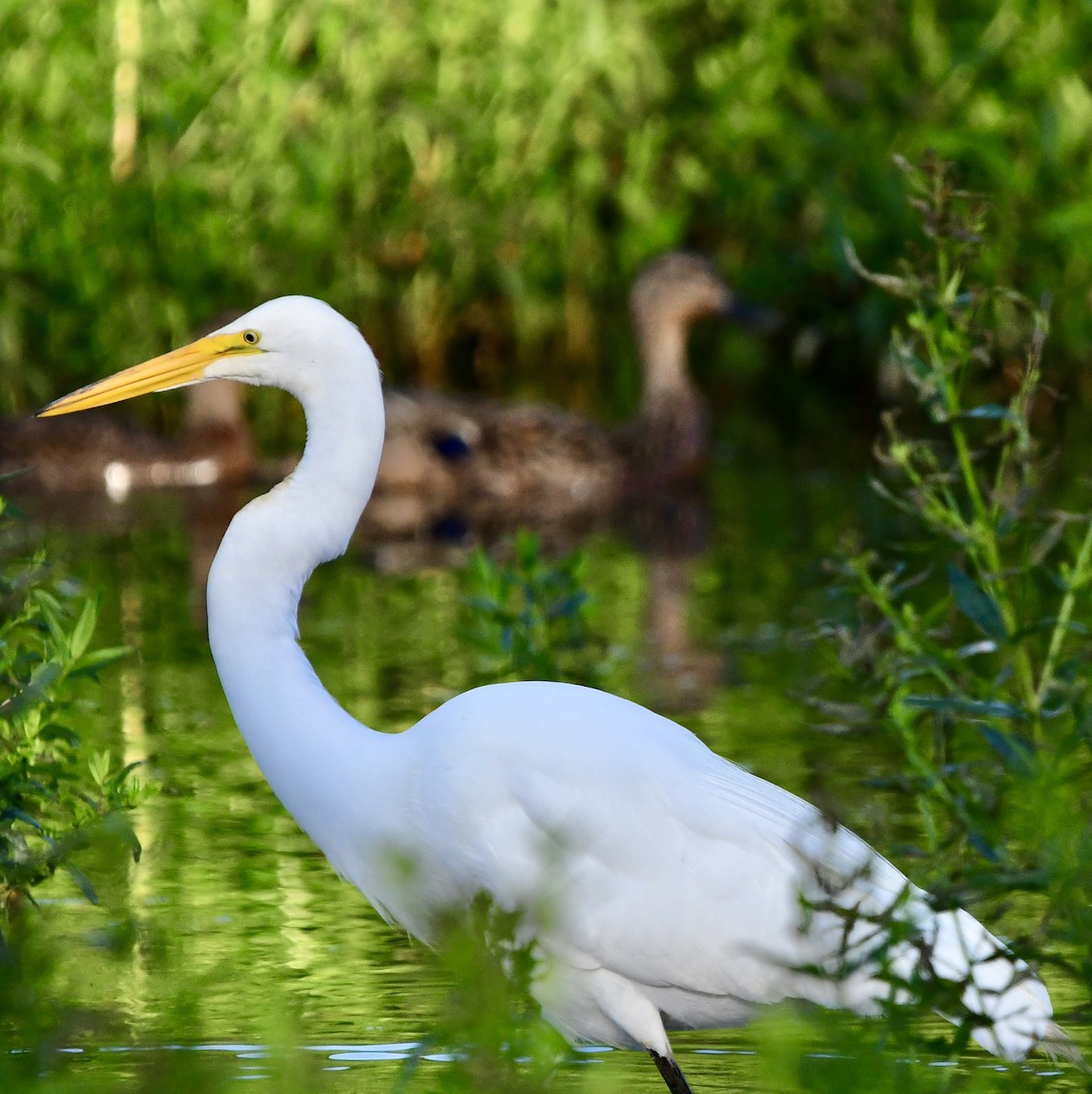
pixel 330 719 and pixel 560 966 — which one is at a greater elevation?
pixel 330 719

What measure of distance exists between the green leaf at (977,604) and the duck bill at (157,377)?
1.31m

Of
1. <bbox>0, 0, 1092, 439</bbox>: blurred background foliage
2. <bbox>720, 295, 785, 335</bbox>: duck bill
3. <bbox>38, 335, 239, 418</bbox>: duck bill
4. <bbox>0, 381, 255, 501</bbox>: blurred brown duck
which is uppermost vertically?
<bbox>0, 0, 1092, 439</bbox>: blurred background foliage

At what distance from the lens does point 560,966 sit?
3787 mm

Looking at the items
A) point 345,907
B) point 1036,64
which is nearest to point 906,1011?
point 345,907

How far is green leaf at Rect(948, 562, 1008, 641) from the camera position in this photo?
11.8 ft

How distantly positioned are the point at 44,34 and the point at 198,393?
1.95 m

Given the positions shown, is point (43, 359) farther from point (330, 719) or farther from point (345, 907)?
point (330, 719)

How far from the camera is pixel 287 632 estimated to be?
3.86 meters

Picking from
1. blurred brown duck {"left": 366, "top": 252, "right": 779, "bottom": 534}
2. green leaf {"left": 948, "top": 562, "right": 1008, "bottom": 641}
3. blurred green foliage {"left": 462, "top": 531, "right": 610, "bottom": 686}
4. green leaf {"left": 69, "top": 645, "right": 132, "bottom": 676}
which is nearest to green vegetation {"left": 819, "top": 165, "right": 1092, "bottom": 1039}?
green leaf {"left": 948, "top": 562, "right": 1008, "bottom": 641}

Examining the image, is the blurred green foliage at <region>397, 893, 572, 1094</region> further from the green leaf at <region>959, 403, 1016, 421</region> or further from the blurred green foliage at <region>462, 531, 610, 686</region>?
the blurred green foliage at <region>462, 531, 610, 686</region>

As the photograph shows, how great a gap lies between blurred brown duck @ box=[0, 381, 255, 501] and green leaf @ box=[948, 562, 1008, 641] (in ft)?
27.5

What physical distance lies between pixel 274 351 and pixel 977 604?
4.18 ft

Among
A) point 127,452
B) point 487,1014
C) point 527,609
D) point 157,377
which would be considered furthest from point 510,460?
point 487,1014

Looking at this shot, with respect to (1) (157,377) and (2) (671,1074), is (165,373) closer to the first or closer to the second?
(1) (157,377)
